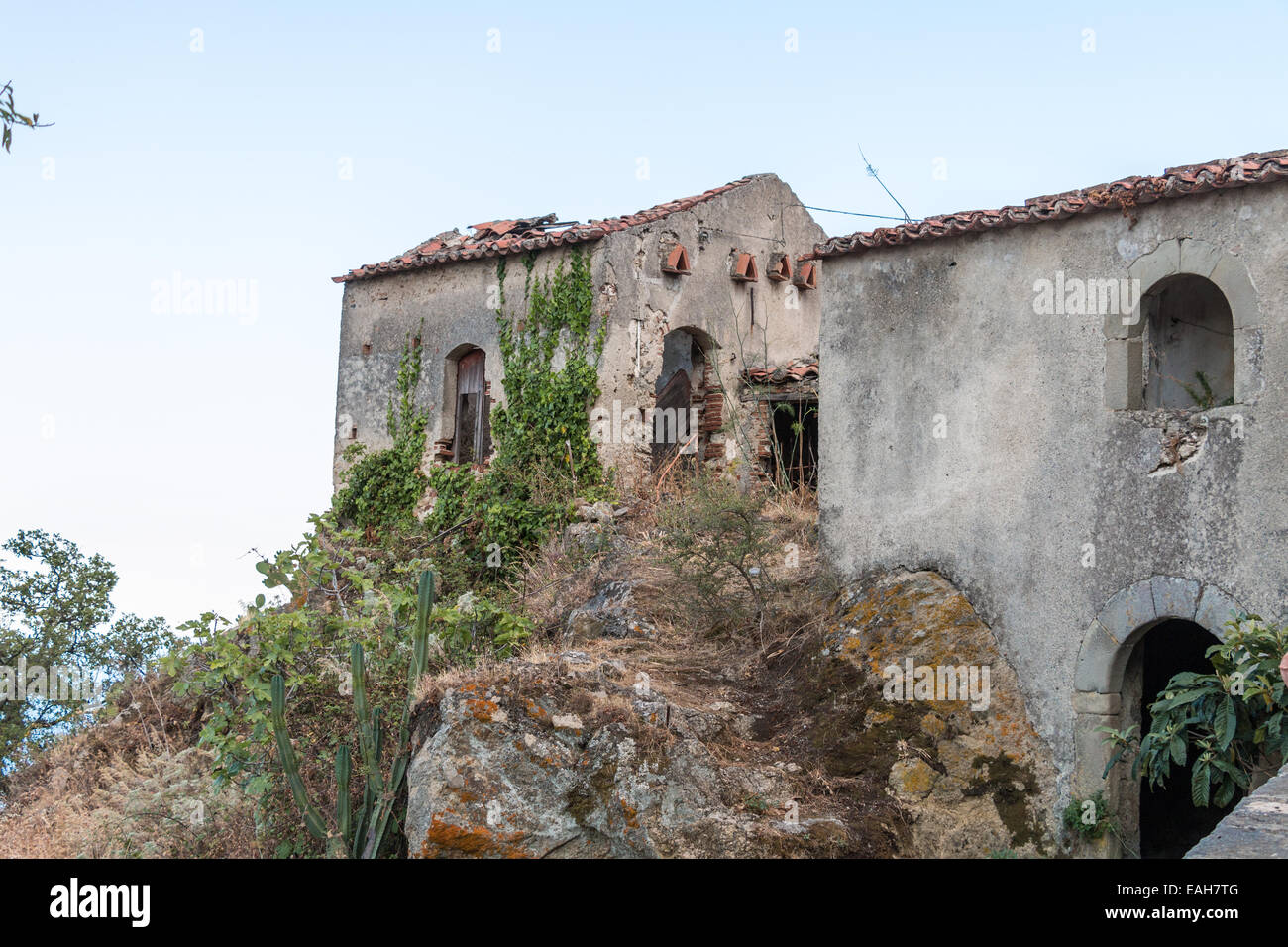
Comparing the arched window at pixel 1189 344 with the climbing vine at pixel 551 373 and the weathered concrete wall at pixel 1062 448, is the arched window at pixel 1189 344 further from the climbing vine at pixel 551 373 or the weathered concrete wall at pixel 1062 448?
the climbing vine at pixel 551 373

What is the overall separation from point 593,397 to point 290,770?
7.42 m

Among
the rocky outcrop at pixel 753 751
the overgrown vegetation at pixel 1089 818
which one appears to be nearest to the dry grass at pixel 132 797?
the rocky outcrop at pixel 753 751

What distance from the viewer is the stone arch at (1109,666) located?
995 cm

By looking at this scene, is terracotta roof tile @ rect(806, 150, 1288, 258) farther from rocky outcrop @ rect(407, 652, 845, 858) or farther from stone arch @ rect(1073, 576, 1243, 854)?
rocky outcrop @ rect(407, 652, 845, 858)

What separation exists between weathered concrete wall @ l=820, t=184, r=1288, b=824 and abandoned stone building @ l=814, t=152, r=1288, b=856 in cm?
2

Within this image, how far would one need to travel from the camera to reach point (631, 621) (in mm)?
12469

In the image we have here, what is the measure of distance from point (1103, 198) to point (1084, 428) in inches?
76.5

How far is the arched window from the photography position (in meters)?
11.1

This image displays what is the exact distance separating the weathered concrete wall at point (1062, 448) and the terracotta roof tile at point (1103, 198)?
13 cm

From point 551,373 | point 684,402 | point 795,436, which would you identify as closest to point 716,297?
point 684,402

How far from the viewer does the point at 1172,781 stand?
11969mm

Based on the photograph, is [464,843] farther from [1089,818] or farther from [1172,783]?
[1172,783]

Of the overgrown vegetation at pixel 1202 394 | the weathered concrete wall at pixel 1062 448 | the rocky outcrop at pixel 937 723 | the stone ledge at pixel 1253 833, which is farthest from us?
the overgrown vegetation at pixel 1202 394
